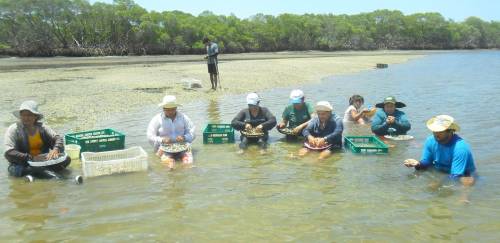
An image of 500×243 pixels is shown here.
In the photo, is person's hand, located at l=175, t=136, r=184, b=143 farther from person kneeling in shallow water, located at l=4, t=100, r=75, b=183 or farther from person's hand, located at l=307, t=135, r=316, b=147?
person's hand, located at l=307, t=135, r=316, b=147

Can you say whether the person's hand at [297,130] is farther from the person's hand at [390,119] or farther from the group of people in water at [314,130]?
the person's hand at [390,119]

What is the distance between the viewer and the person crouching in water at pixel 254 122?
373 inches

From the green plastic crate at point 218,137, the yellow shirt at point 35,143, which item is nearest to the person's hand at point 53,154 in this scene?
the yellow shirt at point 35,143

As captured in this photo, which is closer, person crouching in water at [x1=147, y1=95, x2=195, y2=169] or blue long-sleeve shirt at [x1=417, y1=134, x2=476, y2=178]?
blue long-sleeve shirt at [x1=417, y1=134, x2=476, y2=178]

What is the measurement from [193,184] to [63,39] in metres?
64.1

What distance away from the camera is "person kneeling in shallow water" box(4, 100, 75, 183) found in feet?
23.8

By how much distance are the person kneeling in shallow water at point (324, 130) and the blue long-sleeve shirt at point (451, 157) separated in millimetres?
2142

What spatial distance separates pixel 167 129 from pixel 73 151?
5.80 feet

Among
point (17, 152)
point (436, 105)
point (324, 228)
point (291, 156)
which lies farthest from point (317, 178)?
point (436, 105)

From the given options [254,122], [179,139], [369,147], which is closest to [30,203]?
[179,139]

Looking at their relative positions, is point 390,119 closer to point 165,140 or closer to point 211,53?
point 165,140

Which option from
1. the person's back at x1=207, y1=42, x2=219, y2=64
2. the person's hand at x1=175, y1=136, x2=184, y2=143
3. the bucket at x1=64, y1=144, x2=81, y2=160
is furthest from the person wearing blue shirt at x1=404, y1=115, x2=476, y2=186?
the person's back at x1=207, y1=42, x2=219, y2=64

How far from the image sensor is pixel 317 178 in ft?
24.3

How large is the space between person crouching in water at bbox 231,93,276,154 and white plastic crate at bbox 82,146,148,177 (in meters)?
2.26
